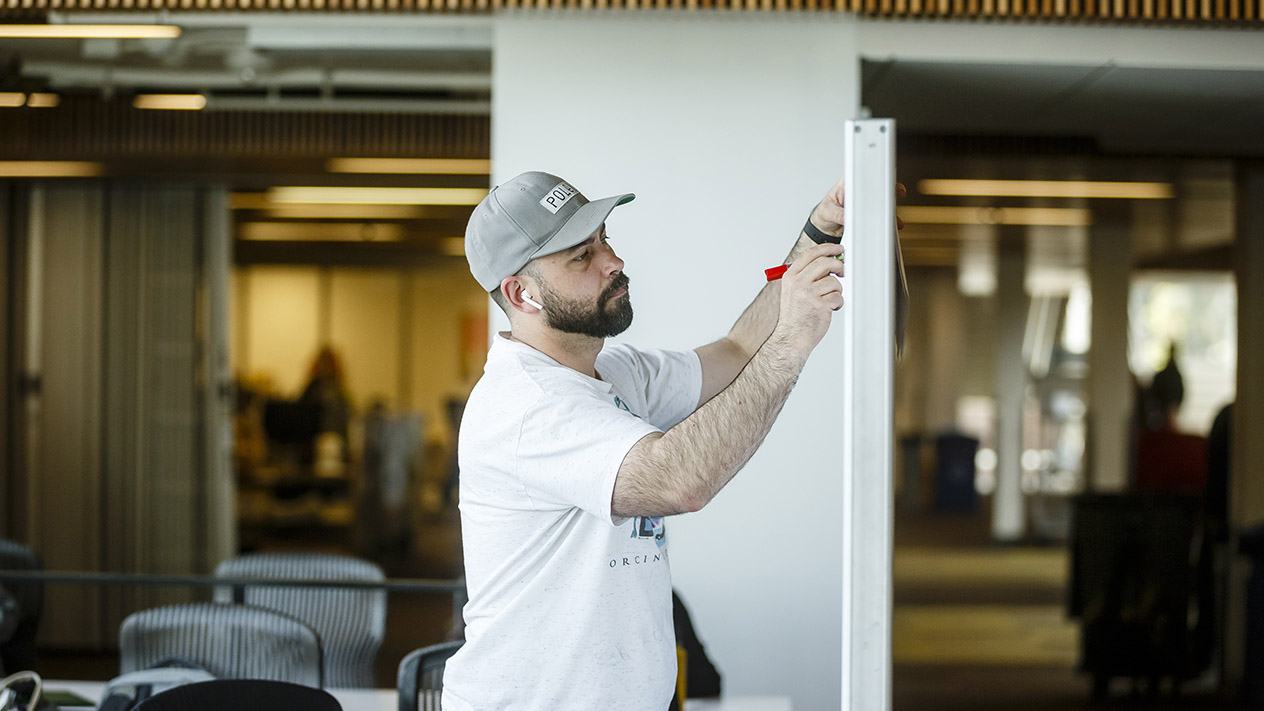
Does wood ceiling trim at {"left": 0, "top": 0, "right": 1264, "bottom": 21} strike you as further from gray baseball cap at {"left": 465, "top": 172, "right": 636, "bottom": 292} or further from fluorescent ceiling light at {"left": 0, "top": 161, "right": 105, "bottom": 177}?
fluorescent ceiling light at {"left": 0, "top": 161, "right": 105, "bottom": 177}

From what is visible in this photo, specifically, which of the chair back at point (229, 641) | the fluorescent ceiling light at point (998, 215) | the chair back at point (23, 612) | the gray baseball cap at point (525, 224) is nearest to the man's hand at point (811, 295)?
the gray baseball cap at point (525, 224)

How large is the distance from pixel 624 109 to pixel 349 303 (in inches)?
479

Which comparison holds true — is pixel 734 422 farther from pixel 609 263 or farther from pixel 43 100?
pixel 43 100

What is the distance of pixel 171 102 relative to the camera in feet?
17.5

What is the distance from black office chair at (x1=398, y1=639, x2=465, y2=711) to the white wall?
3.67 feet

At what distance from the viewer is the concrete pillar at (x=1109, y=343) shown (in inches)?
405

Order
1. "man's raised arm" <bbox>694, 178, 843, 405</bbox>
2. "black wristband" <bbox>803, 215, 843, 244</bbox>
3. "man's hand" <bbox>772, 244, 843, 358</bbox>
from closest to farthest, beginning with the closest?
"man's hand" <bbox>772, 244, 843, 358</bbox> → "black wristband" <bbox>803, 215, 843, 244</bbox> → "man's raised arm" <bbox>694, 178, 843, 405</bbox>

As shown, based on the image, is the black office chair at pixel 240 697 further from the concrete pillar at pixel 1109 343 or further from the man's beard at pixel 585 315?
the concrete pillar at pixel 1109 343

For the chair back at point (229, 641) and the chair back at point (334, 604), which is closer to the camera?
the chair back at point (229, 641)

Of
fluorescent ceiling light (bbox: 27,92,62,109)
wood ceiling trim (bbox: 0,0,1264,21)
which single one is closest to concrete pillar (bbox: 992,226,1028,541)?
wood ceiling trim (bbox: 0,0,1264,21)

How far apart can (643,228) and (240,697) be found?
1972 millimetres

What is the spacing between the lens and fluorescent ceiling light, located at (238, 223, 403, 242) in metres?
10.3

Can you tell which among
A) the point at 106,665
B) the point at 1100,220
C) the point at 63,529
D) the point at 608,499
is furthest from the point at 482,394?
the point at 1100,220

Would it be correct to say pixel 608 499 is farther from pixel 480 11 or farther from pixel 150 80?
pixel 150 80
